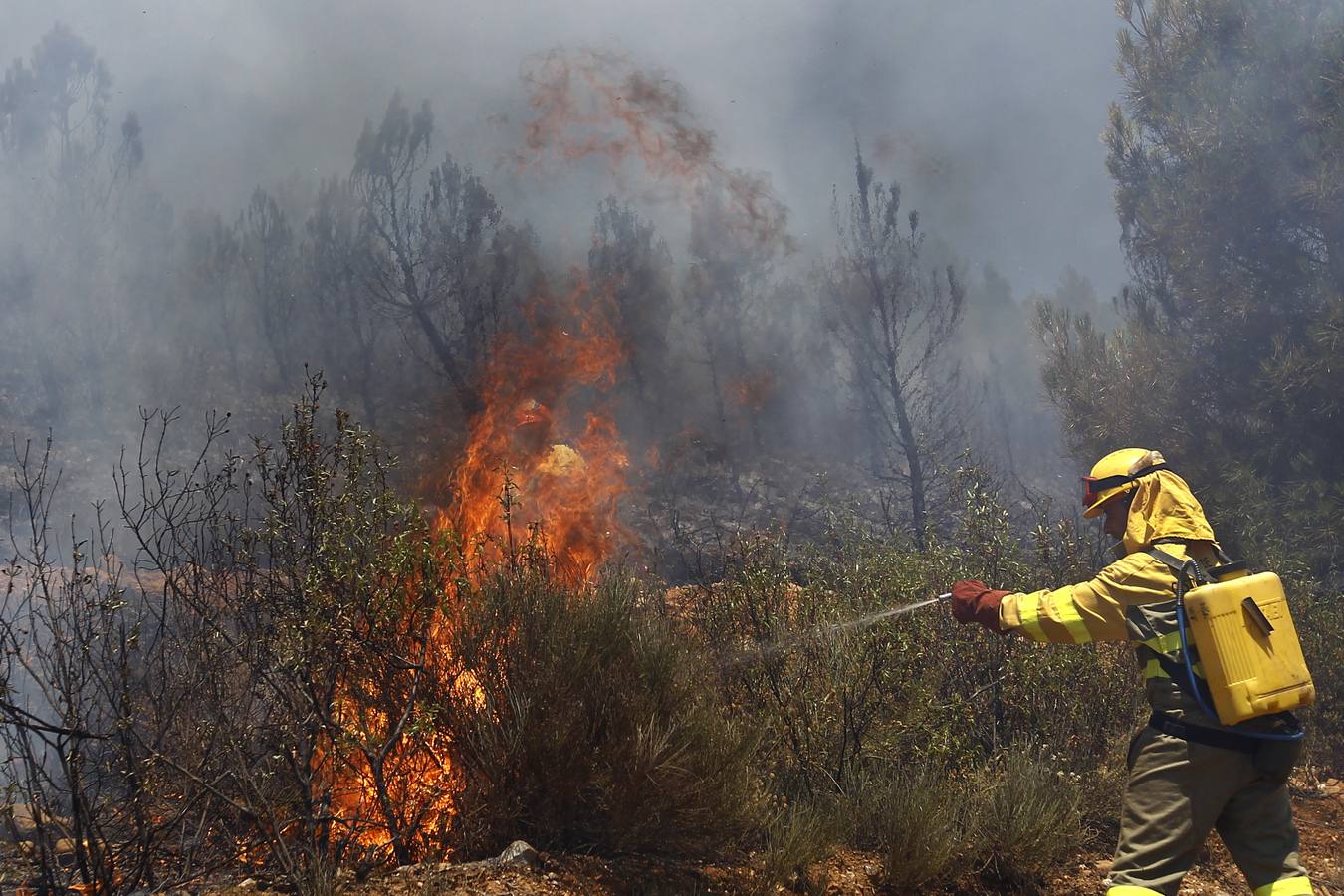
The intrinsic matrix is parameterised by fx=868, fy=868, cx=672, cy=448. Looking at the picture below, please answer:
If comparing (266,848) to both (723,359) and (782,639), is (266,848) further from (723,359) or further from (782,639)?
(723,359)

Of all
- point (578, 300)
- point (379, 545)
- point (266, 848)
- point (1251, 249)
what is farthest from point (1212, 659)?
point (578, 300)

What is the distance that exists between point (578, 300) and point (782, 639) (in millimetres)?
18151

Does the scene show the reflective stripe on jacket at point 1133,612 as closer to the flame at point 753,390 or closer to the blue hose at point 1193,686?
the blue hose at point 1193,686

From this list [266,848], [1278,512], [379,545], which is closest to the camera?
[266,848]

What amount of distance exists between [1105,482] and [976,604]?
0.73 meters

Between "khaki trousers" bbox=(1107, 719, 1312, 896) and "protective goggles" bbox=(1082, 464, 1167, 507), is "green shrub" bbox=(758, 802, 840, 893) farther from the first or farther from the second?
"protective goggles" bbox=(1082, 464, 1167, 507)

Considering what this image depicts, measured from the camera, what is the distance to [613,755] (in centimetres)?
385

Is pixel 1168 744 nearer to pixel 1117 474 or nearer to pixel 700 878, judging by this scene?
pixel 1117 474

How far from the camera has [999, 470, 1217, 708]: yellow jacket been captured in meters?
3.23

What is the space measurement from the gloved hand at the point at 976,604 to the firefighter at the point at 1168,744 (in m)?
0.06

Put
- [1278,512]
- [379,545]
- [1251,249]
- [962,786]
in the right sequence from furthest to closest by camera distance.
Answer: [1251,249], [1278,512], [962,786], [379,545]

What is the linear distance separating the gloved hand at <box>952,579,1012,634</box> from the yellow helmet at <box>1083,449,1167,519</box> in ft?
1.70

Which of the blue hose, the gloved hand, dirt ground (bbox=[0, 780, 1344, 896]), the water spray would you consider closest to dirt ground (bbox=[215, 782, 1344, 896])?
dirt ground (bbox=[0, 780, 1344, 896])

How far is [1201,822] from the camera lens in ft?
9.89
